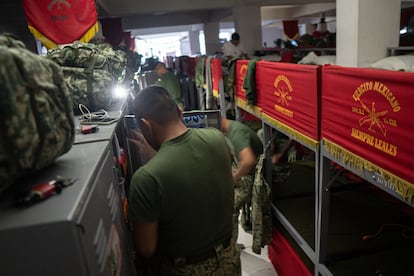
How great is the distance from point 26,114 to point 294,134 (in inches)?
88.0

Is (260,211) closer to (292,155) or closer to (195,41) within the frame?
(292,155)

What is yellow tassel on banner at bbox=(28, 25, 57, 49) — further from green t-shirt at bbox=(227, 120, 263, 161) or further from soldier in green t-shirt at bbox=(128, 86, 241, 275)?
green t-shirt at bbox=(227, 120, 263, 161)

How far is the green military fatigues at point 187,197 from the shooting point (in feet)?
4.67

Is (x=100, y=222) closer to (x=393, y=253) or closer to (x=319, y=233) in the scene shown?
(x=319, y=233)

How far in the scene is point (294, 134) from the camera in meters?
2.66

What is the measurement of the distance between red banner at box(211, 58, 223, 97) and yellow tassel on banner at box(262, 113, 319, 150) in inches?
91.7

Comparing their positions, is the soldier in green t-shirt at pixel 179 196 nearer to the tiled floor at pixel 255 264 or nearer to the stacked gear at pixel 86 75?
the stacked gear at pixel 86 75

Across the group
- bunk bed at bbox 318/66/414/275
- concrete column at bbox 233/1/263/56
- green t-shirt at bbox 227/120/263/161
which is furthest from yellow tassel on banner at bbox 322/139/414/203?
concrete column at bbox 233/1/263/56

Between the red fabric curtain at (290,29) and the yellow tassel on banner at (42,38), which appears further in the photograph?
the red fabric curtain at (290,29)

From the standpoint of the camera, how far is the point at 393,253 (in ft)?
8.55

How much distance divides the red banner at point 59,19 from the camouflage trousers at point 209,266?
1.93 m

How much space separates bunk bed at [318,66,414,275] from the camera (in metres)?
1.51

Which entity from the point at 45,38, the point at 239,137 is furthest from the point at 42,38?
the point at 239,137

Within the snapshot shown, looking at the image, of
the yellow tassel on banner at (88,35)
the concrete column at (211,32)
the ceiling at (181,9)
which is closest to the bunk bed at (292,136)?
the yellow tassel on banner at (88,35)
